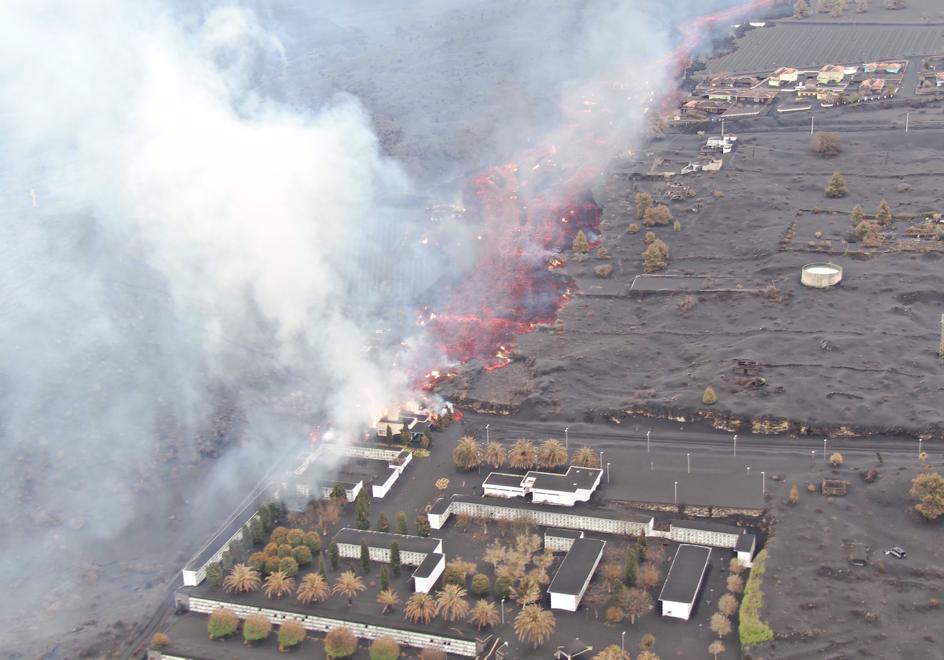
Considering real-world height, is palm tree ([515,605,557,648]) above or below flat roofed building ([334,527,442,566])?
below

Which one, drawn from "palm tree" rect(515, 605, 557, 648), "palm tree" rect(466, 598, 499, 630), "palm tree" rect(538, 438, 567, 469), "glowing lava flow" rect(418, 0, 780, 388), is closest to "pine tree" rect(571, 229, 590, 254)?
"glowing lava flow" rect(418, 0, 780, 388)

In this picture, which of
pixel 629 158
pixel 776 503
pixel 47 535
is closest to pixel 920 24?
pixel 629 158

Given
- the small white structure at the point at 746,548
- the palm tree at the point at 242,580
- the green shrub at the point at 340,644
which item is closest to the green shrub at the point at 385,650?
the green shrub at the point at 340,644

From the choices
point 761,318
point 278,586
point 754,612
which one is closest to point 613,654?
point 754,612

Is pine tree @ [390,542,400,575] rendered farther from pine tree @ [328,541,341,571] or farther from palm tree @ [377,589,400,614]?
pine tree @ [328,541,341,571]

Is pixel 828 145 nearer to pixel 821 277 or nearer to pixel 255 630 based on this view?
pixel 821 277

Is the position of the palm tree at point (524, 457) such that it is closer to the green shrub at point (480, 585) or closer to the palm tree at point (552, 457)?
the palm tree at point (552, 457)
